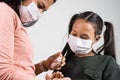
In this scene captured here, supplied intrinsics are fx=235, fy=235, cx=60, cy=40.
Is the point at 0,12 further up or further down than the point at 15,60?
further up

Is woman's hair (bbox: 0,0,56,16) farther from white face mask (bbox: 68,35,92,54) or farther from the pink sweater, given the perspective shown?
white face mask (bbox: 68,35,92,54)

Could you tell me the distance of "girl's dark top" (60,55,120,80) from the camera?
1185 millimetres

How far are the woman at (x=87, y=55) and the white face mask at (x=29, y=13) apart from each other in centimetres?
26

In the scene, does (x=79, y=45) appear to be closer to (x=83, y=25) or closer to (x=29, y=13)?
(x=83, y=25)

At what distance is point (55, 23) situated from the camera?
1.93m

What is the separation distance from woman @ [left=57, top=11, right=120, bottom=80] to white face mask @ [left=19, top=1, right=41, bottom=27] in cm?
26

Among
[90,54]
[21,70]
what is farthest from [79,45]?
[21,70]

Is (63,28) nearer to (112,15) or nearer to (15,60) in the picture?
(112,15)

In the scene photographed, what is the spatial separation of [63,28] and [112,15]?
498 millimetres

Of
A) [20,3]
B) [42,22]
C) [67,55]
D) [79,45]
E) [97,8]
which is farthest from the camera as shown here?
[97,8]

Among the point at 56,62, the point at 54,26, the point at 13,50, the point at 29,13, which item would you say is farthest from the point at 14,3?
the point at 54,26

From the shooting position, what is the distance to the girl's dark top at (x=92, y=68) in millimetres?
1185

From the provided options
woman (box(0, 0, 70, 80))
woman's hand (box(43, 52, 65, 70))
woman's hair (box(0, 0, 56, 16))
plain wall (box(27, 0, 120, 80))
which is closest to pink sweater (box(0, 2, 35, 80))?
woman (box(0, 0, 70, 80))

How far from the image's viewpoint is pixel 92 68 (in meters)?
1.23
